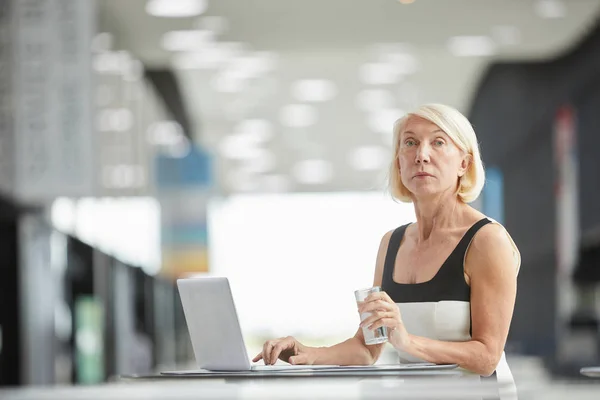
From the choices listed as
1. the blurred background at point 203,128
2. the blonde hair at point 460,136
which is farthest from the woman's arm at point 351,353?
the blurred background at point 203,128

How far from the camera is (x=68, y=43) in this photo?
937cm

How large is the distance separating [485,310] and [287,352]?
0.45 meters

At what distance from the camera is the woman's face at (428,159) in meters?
2.37

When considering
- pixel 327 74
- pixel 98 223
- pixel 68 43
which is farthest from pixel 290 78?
pixel 68 43

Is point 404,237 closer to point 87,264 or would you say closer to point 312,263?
point 87,264

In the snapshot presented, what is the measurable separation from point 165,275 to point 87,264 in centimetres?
465

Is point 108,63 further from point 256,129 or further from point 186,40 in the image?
point 256,129

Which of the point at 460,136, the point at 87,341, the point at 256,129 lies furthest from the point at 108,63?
the point at 460,136

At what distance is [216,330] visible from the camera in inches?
91.0

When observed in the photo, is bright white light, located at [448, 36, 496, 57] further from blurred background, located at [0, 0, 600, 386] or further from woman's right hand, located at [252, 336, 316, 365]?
woman's right hand, located at [252, 336, 316, 365]

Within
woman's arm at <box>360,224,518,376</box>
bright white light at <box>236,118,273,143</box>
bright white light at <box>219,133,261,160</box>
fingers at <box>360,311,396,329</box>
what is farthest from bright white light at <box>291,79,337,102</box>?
fingers at <box>360,311,396,329</box>

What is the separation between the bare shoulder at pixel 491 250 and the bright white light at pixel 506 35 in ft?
40.3

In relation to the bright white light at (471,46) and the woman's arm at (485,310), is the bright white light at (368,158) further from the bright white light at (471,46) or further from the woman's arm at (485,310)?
the woman's arm at (485,310)

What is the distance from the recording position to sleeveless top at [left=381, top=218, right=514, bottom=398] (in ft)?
7.63
